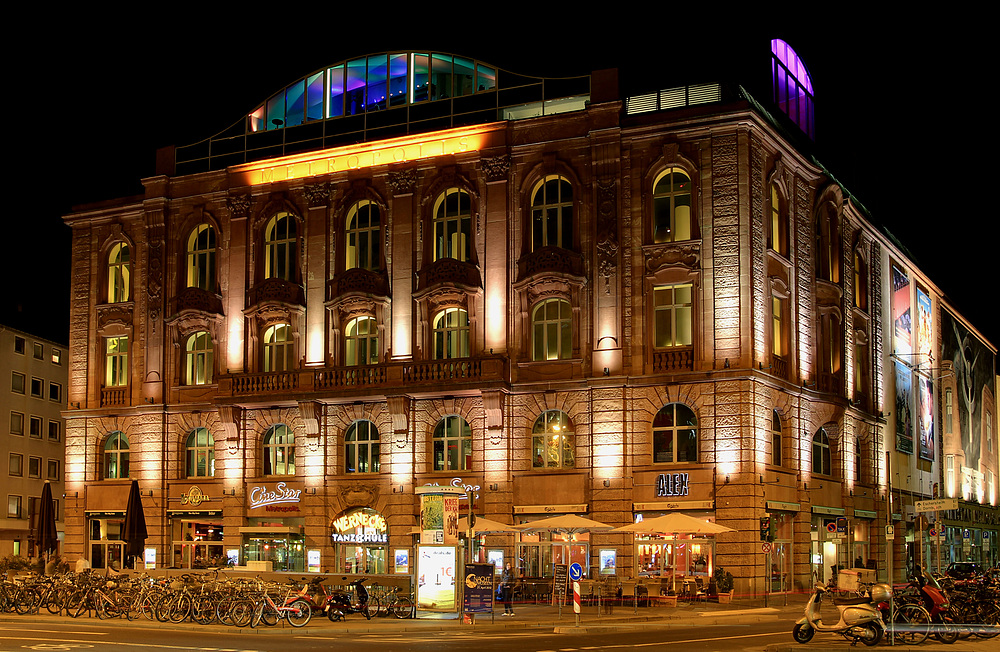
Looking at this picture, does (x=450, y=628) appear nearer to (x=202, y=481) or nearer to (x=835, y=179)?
(x=202, y=481)

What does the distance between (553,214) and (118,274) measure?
23463mm

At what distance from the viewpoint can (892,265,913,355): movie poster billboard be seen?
2608 inches

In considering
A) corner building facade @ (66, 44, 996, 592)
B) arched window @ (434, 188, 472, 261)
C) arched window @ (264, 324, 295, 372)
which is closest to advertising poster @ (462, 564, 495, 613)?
corner building facade @ (66, 44, 996, 592)

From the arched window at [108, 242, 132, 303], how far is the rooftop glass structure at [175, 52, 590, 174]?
16.8 ft

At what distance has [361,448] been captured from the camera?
176 feet

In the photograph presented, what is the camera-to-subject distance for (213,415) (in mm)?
56656

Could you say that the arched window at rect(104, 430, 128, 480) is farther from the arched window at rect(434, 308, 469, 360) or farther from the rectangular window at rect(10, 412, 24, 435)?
the rectangular window at rect(10, 412, 24, 435)

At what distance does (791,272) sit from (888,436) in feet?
53.1

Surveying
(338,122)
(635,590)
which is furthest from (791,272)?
(338,122)

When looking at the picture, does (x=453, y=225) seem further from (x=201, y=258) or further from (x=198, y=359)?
(x=198, y=359)

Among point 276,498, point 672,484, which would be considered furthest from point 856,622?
point 276,498

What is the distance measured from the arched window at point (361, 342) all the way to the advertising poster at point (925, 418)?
34.3 m

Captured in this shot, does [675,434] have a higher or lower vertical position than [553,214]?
lower

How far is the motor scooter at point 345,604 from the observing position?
33.7 m
